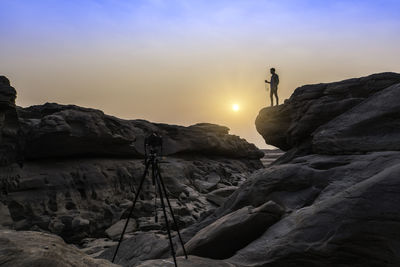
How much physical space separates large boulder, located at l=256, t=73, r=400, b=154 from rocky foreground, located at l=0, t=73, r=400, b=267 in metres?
0.05

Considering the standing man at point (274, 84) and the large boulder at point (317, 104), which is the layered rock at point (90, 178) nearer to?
the large boulder at point (317, 104)

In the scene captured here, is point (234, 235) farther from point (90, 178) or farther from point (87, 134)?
point (87, 134)

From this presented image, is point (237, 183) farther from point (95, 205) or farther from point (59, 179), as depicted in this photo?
point (59, 179)

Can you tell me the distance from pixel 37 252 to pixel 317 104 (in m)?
12.3

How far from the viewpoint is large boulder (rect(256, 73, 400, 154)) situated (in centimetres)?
1381

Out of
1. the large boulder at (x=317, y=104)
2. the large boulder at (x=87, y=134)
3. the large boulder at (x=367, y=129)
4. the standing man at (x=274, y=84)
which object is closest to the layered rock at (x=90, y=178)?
the large boulder at (x=87, y=134)

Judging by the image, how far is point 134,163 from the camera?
27344 millimetres

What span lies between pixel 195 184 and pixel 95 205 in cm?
890

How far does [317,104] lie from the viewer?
47.8 ft

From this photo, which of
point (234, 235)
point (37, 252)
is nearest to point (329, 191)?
point (234, 235)

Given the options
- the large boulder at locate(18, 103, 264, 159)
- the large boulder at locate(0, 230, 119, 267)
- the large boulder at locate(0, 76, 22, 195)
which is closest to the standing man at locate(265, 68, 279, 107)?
the large boulder at locate(18, 103, 264, 159)

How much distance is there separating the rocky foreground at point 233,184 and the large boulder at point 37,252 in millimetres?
57

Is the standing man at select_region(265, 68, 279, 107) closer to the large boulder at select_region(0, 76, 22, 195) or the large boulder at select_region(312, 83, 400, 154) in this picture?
the large boulder at select_region(312, 83, 400, 154)

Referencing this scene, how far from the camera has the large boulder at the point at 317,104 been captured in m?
13.8
